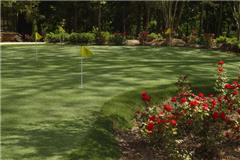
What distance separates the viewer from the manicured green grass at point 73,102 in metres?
7.16

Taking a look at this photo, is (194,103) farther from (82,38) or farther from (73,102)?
(82,38)

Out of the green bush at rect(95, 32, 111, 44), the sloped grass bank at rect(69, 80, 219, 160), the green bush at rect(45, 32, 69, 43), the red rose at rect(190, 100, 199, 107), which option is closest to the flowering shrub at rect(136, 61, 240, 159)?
the red rose at rect(190, 100, 199, 107)

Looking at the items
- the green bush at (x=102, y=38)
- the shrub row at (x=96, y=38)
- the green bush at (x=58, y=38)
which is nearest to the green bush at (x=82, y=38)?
the shrub row at (x=96, y=38)

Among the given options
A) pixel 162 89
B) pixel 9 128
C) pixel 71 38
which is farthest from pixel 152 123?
pixel 71 38

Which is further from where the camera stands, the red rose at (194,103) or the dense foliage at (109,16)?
the dense foliage at (109,16)

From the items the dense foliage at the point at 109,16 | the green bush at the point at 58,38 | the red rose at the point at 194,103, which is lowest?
the red rose at the point at 194,103

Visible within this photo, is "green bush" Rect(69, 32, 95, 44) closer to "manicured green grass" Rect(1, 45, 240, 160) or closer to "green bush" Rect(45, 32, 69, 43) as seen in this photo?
"green bush" Rect(45, 32, 69, 43)

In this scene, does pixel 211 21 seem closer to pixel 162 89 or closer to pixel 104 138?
pixel 162 89

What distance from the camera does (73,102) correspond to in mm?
10062

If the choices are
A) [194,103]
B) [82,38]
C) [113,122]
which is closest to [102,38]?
[82,38]

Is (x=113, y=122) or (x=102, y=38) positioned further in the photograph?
(x=102, y=38)

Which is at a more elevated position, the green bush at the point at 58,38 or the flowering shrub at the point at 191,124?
the green bush at the point at 58,38

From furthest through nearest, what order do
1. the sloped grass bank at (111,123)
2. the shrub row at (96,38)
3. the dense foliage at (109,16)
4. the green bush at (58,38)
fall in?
the dense foliage at (109,16) → the green bush at (58,38) → the shrub row at (96,38) → the sloped grass bank at (111,123)

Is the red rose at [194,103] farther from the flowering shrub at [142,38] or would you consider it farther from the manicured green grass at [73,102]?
the flowering shrub at [142,38]
